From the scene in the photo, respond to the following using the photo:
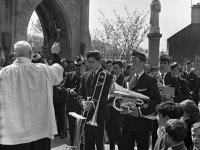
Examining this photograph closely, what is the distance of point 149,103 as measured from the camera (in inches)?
237

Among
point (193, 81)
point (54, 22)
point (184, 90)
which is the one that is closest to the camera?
point (184, 90)

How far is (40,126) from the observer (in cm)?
520

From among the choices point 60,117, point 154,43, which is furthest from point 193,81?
point 154,43

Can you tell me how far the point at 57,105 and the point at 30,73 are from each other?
578 cm

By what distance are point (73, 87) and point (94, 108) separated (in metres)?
2.51

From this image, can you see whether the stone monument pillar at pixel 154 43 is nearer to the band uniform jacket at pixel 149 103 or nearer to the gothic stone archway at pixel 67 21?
the gothic stone archway at pixel 67 21

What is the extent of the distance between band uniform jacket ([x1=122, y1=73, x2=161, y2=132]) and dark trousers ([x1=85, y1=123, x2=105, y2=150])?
1.73ft

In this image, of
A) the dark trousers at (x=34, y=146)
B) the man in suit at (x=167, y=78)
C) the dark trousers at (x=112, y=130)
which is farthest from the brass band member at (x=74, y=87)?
the dark trousers at (x=34, y=146)

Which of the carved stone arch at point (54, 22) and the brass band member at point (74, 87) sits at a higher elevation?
the carved stone arch at point (54, 22)

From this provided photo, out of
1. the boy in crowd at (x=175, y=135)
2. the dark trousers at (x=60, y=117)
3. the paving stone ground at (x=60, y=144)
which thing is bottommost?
the paving stone ground at (x=60, y=144)

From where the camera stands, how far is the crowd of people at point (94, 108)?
197 inches

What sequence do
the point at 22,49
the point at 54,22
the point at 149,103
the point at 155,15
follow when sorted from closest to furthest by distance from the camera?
the point at 22,49 < the point at 149,103 < the point at 54,22 < the point at 155,15

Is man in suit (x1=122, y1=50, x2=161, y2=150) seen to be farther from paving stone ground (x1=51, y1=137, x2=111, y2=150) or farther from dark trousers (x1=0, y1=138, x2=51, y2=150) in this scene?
paving stone ground (x1=51, y1=137, x2=111, y2=150)

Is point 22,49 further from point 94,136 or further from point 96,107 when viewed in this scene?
point 94,136
